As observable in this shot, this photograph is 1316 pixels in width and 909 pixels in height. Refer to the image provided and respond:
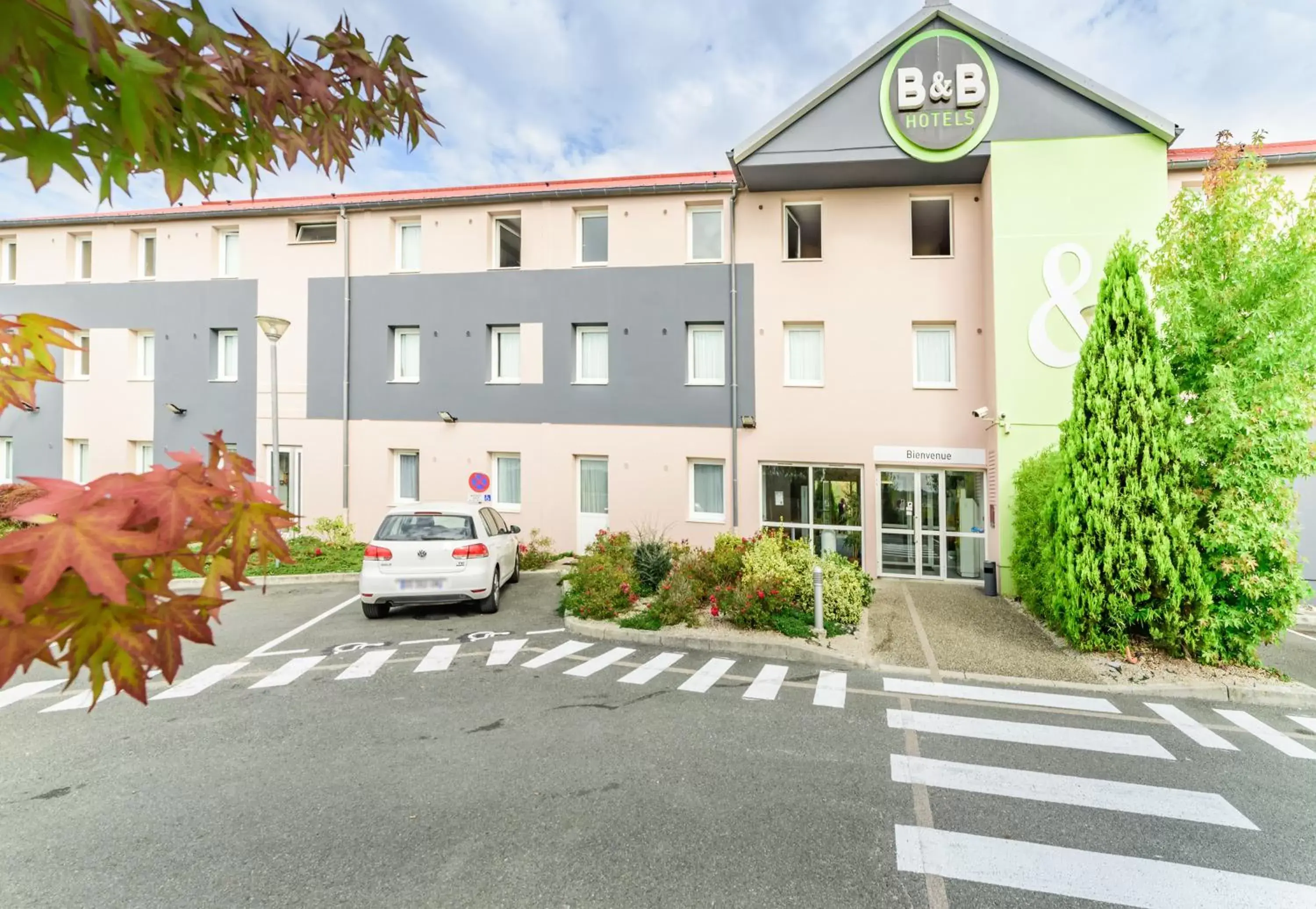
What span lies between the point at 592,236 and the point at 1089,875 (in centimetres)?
1360

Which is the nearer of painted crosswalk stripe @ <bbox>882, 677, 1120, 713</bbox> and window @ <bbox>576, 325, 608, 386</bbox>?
painted crosswalk stripe @ <bbox>882, 677, 1120, 713</bbox>

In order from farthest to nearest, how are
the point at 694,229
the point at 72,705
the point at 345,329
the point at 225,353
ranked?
the point at 225,353 < the point at 345,329 < the point at 694,229 < the point at 72,705

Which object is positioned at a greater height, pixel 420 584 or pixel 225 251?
pixel 225 251

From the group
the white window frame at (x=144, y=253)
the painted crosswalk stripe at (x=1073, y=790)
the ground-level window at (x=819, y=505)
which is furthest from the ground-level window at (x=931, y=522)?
the white window frame at (x=144, y=253)

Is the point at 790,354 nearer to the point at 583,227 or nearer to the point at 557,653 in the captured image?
the point at 583,227

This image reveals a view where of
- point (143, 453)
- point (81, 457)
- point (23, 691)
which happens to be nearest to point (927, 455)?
point (23, 691)

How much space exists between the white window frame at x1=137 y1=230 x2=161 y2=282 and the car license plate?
1379 centimetres

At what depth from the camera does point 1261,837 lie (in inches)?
148

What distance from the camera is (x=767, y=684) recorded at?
20.7 ft

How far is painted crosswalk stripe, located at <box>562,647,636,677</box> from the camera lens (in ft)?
21.5

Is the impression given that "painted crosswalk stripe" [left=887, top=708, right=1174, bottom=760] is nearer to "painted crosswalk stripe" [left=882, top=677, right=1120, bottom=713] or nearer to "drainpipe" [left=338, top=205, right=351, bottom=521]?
"painted crosswalk stripe" [left=882, top=677, right=1120, bottom=713]

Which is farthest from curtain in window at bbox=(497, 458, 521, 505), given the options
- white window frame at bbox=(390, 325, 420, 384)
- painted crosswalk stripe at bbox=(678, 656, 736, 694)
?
painted crosswalk stripe at bbox=(678, 656, 736, 694)

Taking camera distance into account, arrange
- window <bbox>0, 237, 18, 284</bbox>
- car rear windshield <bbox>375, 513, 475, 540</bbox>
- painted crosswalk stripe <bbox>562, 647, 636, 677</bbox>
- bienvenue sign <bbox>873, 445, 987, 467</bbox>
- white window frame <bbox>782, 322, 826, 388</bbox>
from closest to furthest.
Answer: painted crosswalk stripe <bbox>562, 647, 636, 677</bbox>, car rear windshield <bbox>375, 513, 475, 540</bbox>, bienvenue sign <bbox>873, 445, 987, 467</bbox>, white window frame <bbox>782, 322, 826, 388</bbox>, window <bbox>0, 237, 18, 284</bbox>

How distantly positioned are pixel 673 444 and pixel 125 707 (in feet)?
31.5
